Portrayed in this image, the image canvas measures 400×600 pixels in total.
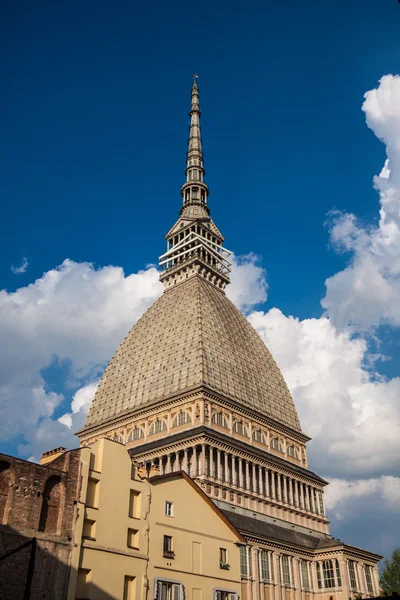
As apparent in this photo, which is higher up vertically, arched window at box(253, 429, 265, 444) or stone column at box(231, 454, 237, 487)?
arched window at box(253, 429, 265, 444)

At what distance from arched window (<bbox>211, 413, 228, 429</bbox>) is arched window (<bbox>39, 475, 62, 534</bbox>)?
4327 centimetres

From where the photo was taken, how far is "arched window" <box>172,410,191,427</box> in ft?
258

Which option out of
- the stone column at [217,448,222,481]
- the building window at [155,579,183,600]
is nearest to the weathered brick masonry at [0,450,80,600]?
the building window at [155,579,183,600]

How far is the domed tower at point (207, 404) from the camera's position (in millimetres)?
75000

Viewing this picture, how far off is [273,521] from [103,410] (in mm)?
30220

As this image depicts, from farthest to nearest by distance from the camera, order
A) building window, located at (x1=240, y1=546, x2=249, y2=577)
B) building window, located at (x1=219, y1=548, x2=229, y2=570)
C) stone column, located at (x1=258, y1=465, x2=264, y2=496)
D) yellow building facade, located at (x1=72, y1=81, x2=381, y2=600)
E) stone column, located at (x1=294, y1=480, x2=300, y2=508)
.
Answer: stone column, located at (x1=294, y1=480, x2=300, y2=508), stone column, located at (x1=258, y1=465, x2=264, y2=496), building window, located at (x1=240, y1=546, x2=249, y2=577), building window, located at (x1=219, y1=548, x2=229, y2=570), yellow building facade, located at (x1=72, y1=81, x2=381, y2=600)

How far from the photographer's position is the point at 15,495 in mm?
33750

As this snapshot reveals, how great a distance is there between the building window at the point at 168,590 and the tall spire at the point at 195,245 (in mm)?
67250

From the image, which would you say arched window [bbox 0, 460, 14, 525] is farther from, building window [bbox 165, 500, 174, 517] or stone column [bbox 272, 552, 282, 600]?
stone column [bbox 272, 552, 282, 600]

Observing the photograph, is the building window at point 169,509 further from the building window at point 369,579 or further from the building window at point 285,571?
the building window at point 369,579

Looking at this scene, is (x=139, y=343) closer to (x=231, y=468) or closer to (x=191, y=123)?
(x=231, y=468)

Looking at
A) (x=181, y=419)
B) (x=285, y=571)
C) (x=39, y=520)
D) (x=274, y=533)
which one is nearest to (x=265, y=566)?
(x=285, y=571)

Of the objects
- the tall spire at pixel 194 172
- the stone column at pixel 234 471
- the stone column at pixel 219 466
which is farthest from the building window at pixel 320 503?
the tall spire at pixel 194 172

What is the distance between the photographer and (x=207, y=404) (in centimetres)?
7844
